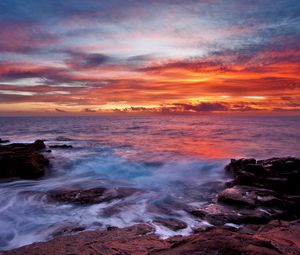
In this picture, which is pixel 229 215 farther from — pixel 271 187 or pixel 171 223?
pixel 271 187

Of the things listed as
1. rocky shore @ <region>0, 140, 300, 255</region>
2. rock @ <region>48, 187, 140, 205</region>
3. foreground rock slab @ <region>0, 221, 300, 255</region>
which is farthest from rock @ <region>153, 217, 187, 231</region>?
rock @ <region>48, 187, 140, 205</region>

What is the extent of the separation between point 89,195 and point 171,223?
4.12m

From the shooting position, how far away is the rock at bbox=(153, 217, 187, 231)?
8.27 metres

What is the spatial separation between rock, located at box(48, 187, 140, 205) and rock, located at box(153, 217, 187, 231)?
9.13ft

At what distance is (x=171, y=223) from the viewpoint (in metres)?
8.58

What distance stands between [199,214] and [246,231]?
1743mm

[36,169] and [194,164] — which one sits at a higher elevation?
[36,169]

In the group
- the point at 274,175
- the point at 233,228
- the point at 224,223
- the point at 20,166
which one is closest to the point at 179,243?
the point at 233,228

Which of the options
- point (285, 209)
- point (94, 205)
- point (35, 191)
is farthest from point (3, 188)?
Answer: point (285, 209)

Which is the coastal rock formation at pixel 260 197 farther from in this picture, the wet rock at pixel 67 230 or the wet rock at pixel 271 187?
the wet rock at pixel 67 230

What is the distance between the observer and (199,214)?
362 inches

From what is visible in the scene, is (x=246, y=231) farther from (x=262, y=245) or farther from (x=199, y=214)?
(x=262, y=245)

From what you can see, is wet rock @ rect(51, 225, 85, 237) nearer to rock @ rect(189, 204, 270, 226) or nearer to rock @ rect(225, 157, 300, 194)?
rock @ rect(189, 204, 270, 226)

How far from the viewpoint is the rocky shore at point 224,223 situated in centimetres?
498
